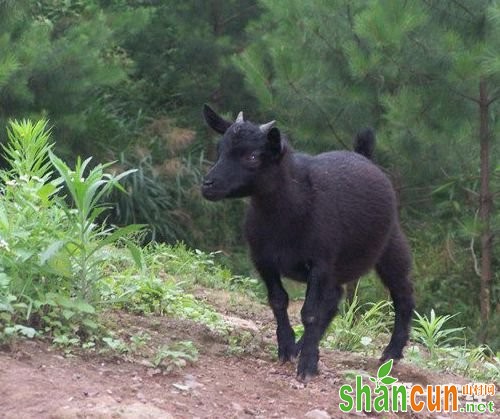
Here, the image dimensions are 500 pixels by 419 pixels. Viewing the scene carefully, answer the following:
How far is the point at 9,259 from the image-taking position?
5988mm

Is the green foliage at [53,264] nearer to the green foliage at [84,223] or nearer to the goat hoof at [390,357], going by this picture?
the green foliage at [84,223]

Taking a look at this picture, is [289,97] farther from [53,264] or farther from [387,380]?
[53,264]

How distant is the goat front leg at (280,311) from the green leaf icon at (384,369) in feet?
1.72

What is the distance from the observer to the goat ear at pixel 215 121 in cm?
677

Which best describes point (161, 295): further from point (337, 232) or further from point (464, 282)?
point (464, 282)

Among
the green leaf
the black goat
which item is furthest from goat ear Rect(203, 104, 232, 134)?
the green leaf

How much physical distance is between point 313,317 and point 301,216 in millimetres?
607

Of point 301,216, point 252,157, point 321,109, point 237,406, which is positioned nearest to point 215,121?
point 252,157

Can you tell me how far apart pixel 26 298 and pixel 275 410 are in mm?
1460

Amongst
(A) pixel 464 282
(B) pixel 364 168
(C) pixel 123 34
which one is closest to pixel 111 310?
(B) pixel 364 168

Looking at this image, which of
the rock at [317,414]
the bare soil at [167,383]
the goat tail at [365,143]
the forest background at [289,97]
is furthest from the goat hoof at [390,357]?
the forest background at [289,97]

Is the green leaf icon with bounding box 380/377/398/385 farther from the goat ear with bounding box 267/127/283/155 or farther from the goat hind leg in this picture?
the goat ear with bounding box 267/127/283/155

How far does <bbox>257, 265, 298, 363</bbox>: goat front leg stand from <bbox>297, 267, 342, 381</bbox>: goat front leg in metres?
0.10

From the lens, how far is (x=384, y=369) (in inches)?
265
